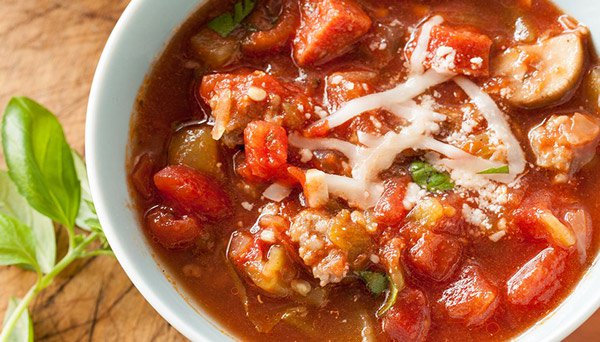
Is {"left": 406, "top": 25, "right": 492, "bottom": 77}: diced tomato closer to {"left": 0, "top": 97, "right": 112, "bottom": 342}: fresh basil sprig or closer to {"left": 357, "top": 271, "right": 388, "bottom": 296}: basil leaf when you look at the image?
{"left": 357, "top": 271, "right": 388, "bottom": 296}: basil leaf

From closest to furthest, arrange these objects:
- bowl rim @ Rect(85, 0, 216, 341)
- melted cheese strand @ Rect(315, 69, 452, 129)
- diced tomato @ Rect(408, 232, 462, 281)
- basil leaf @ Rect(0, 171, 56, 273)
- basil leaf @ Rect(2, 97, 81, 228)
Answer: bowl rim @ Rect(85, 0, 216, 341), diced tomato @ Rect(408, 232, 462, 281), melted cheese strand @ Rect(315, 69, 452, 129), basil leaf @ Rect(2, 97, 81, 228), basil leaf @ Rect(0, 171, 56, 273)

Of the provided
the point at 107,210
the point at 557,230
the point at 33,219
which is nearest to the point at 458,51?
the point at 557,230

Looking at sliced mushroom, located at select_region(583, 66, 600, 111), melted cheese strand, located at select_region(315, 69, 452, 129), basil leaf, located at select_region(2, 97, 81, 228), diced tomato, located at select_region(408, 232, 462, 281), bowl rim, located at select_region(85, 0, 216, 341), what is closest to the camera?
bowl rim, located at select_region(85, 0, 216, 341)

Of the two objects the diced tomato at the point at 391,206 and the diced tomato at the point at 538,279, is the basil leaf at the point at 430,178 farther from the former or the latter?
the diced tomato at the point at 538,279

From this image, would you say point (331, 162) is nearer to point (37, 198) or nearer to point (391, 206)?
point (391, 206)

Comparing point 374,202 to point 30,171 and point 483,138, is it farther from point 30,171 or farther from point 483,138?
point 30,171

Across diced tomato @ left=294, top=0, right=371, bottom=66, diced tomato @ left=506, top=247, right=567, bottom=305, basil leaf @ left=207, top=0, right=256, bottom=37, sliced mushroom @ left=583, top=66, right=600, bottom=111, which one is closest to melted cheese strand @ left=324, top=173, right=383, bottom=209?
diced tomato @ left=294, top=0, right=371, bottom=66
